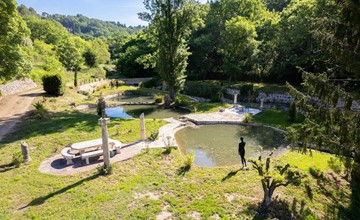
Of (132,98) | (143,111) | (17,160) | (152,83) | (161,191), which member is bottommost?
(161,191)

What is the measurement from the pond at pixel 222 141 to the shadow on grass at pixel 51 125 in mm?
6748

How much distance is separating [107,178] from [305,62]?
24959 millimetres

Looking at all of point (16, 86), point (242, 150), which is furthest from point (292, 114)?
point (16, 86)

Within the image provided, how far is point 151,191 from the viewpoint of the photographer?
10516 millimetres

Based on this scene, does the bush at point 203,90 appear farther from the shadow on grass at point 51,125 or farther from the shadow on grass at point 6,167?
the shadow on grass at point 6,167

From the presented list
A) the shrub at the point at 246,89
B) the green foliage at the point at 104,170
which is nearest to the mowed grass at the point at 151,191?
the green foliage at the point at 104,170

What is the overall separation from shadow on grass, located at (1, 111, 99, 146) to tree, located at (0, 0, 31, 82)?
3.86 metres

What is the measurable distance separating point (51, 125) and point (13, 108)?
304 inches

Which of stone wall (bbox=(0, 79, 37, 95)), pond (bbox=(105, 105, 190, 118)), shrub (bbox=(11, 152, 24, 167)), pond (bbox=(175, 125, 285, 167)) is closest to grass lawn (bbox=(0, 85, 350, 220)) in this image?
shrub (bbox=(11, 152, 24, 167))

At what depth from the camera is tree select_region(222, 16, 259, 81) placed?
107 feet

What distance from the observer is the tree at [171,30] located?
26.5 metres

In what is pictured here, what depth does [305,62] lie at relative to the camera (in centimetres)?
2842

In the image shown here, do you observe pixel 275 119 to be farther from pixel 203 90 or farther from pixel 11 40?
pixel 11 40

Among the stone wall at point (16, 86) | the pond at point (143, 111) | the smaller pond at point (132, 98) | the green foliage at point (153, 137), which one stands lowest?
the pond at point (143, 111)
